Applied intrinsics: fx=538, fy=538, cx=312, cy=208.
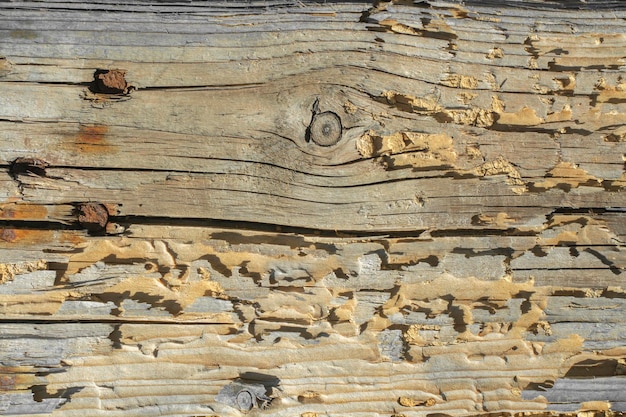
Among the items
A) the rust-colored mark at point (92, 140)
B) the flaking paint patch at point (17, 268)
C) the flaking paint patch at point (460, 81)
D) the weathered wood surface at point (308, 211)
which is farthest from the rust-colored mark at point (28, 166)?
the flaking paint patch at point (460, 81)

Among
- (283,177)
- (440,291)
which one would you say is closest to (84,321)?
(283,177)

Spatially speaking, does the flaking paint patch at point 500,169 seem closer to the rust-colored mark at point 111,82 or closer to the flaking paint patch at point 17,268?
the rust-colored mark at point 111,82

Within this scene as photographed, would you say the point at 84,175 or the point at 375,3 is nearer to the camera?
the point at 84,175

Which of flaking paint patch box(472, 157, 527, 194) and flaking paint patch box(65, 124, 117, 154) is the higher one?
flaking paint patch box(65, 124, 117, 154)

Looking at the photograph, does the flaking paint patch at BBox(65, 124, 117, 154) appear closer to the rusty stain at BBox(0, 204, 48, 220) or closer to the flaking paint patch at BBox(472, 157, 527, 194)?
the rusty stain at BBox(0, 204, 48, 220)

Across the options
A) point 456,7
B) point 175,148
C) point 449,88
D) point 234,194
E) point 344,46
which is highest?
point 456,7

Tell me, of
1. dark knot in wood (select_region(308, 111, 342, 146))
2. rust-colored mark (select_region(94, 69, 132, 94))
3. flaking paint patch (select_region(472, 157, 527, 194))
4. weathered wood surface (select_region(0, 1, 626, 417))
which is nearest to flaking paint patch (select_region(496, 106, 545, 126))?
weathered wood surface (select_region(0, 1, 626, 417))

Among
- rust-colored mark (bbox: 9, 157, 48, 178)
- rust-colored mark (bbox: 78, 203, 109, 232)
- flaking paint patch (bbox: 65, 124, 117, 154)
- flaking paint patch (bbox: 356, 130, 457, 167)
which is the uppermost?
flaking paint patch (bbox: 65, 124, 117, 154)

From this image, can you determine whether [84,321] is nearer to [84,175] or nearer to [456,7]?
[84,175]
